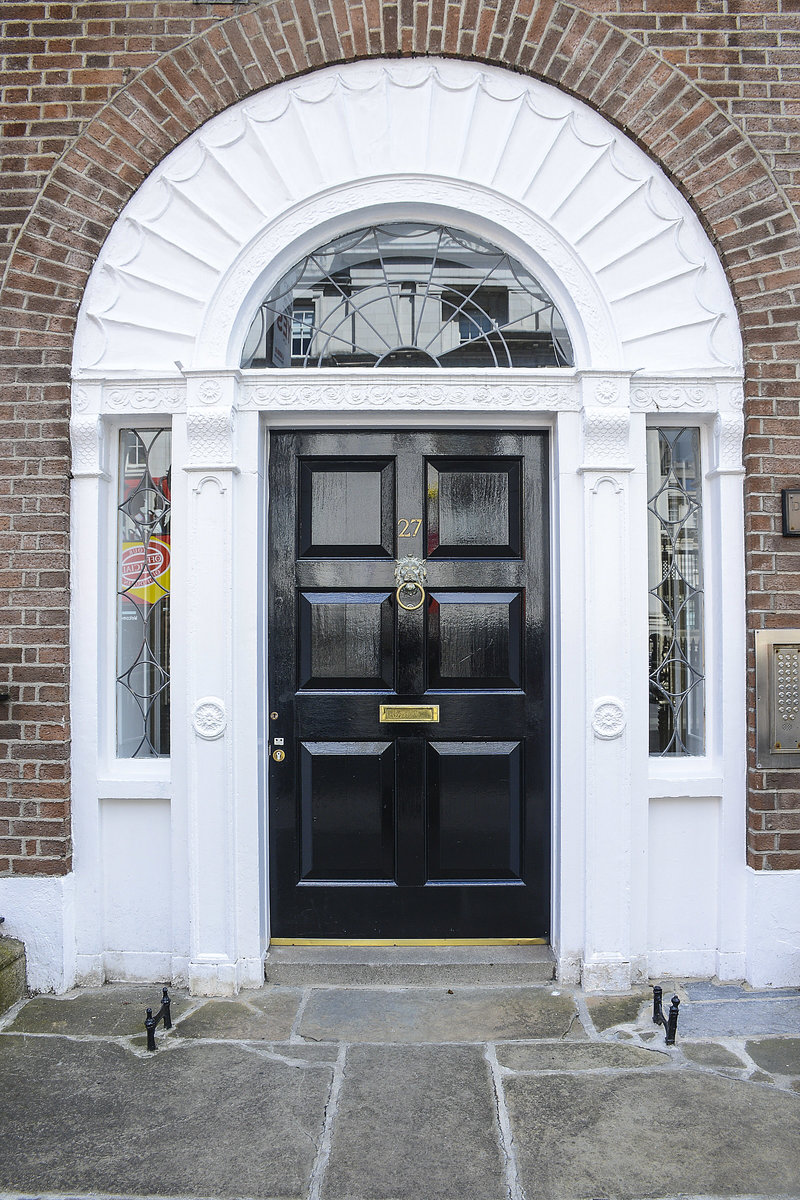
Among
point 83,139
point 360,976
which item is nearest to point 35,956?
point 360,976

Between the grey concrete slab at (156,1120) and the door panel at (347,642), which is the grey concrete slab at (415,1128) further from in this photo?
the door panel at (347,642)

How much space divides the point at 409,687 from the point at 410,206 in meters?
2.33

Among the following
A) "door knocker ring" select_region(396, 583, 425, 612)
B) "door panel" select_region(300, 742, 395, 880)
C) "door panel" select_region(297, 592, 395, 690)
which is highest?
"door knocker ring" select_region(396, 583, 425, 612)

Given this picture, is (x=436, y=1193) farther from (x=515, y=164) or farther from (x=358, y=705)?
(x=515, y=164)

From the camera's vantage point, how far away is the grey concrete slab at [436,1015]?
11.1 ft

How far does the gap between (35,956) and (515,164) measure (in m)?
4.35

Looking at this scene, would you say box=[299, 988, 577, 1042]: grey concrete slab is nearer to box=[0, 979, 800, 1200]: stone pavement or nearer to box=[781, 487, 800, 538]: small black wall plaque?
box=[0, 979, 800, 1200]: stone pavement

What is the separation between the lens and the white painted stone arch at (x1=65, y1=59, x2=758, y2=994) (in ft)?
12.3

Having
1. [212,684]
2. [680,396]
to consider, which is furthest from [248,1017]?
[680,396]

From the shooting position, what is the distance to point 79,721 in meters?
3.83

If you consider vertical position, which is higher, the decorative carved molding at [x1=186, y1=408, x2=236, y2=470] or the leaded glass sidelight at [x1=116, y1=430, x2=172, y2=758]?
the decorative carved molding at [x1=186, y1=408, x2=236, y2=470]

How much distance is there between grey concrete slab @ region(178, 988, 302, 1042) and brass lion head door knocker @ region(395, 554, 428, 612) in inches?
74.8

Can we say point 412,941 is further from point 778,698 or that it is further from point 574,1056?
point 778,698

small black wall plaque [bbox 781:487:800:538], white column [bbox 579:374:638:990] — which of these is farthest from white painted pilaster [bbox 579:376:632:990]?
small black wall plaque [bbox 781:487:800:538]
